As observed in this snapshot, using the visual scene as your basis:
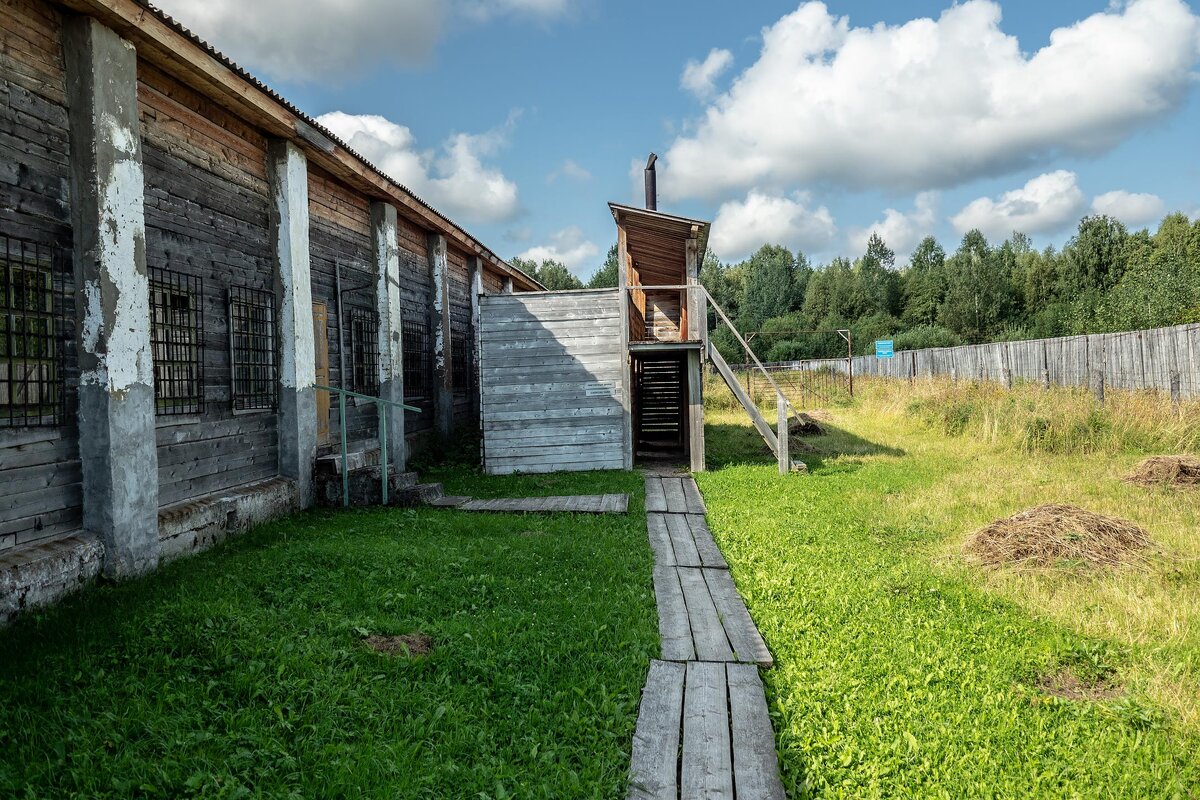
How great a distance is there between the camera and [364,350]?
10039mm

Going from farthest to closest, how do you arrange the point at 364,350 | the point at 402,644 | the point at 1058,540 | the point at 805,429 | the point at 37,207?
1. the point at 805,429
2. the point at 364,350
3. the point at 1058,540
4. the point at 37,207
5. the point at 402,644

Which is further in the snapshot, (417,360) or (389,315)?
(417,360)

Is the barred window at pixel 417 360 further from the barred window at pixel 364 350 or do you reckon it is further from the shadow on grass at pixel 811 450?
the shadow on grass at pixel 811 450

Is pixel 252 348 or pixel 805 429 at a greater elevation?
pixel 252 348

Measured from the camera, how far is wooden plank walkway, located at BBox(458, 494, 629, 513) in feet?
26.6

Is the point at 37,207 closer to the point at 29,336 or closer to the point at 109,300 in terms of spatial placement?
the point at 109,300

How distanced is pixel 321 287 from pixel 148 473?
13.8 feet

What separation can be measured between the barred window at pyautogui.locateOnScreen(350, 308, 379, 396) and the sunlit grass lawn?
5.45 m

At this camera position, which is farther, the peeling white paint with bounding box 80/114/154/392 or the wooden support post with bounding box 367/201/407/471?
the wooden support post with bounding box 367/201/407/471

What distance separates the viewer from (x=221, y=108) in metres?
6.89

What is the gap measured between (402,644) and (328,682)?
0.53 meters

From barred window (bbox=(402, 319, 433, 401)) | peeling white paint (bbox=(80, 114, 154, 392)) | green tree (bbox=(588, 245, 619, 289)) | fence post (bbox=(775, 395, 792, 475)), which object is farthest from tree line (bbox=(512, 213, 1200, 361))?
peeling white paint (bbox=(80, 114, 154, 392))

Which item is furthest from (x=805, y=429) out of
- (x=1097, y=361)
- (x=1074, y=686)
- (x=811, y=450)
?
(x=1074, y=686)

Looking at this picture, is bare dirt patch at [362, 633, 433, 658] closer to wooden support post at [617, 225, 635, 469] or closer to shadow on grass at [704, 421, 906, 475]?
wooden support post at [617, 225, 635, 469]
